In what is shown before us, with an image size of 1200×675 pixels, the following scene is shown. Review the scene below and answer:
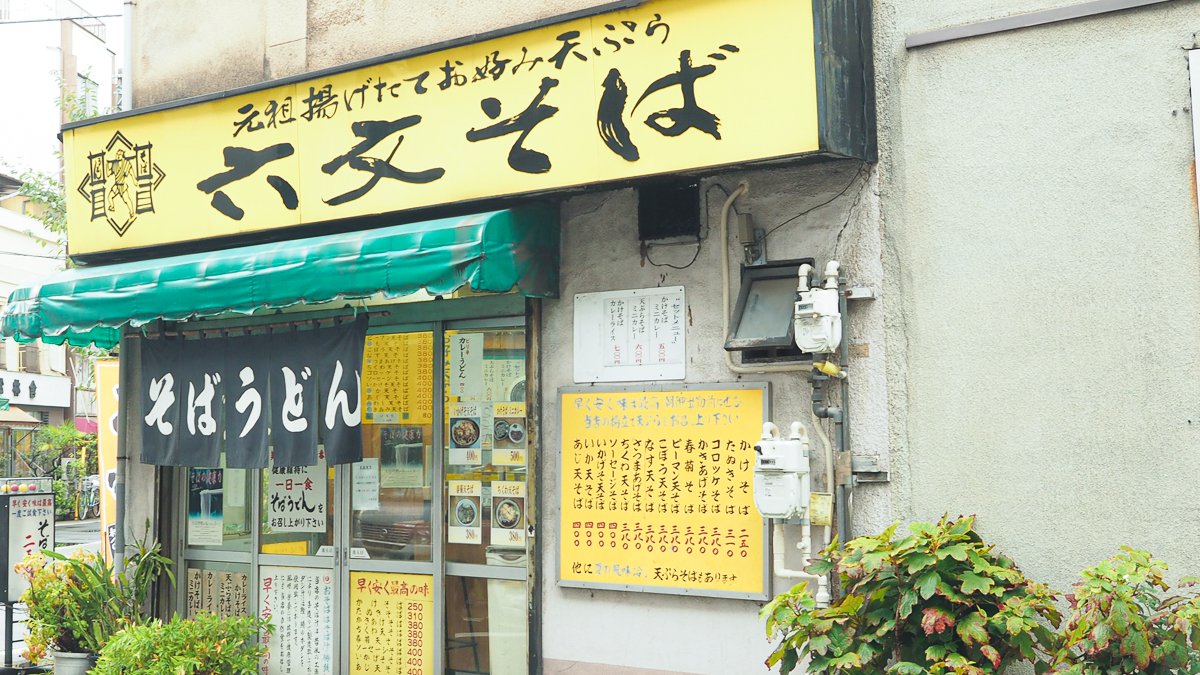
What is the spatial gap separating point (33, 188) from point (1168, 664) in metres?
17.5

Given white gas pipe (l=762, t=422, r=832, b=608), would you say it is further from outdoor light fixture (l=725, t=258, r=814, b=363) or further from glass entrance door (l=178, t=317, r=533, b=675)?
glass entrance door (l=178, t=317, r=533, b=675)

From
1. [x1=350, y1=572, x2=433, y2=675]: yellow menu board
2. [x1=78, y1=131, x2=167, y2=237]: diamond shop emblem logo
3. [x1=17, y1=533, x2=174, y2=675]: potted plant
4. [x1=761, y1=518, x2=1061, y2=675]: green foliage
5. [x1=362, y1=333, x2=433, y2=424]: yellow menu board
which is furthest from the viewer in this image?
[x1=78, y1=131, x2=167, y2=237]: diamond shop emblem logo

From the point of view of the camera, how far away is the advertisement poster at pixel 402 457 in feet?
26.2

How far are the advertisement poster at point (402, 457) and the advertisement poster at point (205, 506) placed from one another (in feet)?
6.73

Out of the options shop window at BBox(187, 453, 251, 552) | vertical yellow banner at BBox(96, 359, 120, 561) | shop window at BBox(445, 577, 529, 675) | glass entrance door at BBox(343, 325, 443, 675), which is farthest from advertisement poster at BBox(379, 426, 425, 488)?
vertical yellow banner at BBox(96, 359, 120, 561)

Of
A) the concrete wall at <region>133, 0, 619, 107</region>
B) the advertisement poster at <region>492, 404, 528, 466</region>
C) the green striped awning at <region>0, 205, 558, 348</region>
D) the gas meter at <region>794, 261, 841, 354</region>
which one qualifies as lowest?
the advertisement poster at <region>492, 404, 528, 466</region>

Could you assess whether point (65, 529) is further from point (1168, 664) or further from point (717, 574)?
point (1168, 664)

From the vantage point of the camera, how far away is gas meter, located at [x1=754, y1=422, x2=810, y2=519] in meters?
5.79

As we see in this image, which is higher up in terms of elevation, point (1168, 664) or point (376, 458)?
point (376, 458)

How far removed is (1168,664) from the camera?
4590 millimetres

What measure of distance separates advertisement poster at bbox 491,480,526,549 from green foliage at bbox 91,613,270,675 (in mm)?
2504

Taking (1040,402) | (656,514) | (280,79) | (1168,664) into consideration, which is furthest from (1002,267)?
(280,79)

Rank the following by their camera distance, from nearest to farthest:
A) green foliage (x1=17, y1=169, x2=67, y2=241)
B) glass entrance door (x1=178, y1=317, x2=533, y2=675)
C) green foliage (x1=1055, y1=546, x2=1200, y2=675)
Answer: green foliage (x1=1055, y1=546, x2=1200, y2=675)
glass entrance door (x1=178, y1=317, x2=533, y2=675)
green foliage (x1=17, y1=169, x2=67, y2=241)

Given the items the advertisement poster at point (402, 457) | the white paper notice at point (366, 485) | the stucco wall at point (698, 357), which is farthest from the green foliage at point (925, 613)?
the white paper notice at point (366, 485)
